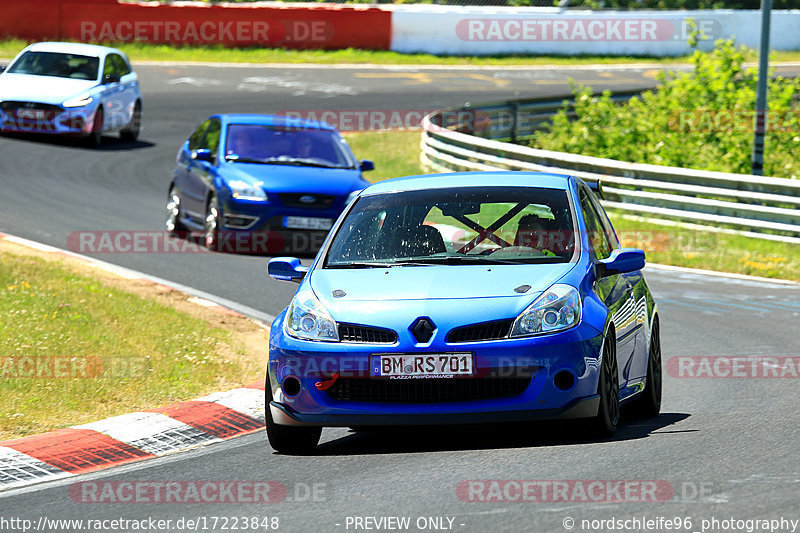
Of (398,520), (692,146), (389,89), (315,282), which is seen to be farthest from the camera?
(389,89)

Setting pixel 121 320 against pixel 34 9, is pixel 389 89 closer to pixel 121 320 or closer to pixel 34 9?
pixel 34 9

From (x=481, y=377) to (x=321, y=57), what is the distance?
3489 cm

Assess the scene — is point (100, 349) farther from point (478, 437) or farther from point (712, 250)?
point (712, 250)

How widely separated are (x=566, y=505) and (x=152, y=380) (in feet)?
14.6

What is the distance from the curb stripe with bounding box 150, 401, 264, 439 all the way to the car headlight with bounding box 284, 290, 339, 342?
120 centimetres

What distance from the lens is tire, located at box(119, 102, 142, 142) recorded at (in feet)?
87.0

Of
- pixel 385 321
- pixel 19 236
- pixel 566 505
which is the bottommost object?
pixel 19 236

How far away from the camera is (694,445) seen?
7.16 meters

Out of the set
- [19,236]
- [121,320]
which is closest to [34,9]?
[19,236]

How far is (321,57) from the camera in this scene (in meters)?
41.1
